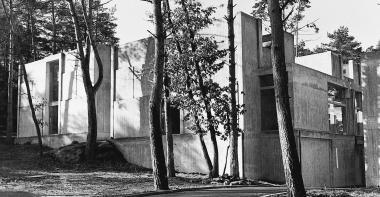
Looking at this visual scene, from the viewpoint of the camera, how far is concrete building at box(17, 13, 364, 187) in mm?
22266

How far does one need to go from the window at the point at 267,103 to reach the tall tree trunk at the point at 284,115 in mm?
11948

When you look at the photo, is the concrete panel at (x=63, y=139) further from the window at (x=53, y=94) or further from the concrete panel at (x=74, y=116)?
the window at (x=53, y=94)

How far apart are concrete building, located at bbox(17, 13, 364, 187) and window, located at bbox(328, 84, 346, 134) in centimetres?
6

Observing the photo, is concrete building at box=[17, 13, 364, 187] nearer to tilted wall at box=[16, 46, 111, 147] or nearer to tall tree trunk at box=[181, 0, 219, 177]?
tilted wall at box=[16, 46, 111, 147]

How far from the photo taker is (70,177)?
2042 centimetres

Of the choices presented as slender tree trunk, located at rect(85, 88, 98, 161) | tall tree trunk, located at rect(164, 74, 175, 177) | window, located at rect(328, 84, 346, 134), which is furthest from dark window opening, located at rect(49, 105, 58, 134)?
window, located at rect(328, 84, 346, 134)

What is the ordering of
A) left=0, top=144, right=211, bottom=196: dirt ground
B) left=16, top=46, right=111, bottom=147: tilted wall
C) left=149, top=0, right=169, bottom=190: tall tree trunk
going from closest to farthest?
1. left=149, top=0, right=169, bottom=190: tall tree trunk
2. left=0, top=144, right=211, bottom=196: dirt ground
3. left=16, top=46, right=111, bottom=147: tilted wall

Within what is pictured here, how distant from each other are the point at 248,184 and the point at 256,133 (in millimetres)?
4112

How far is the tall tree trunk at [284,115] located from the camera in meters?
10.6

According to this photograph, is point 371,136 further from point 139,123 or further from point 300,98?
point 139,123

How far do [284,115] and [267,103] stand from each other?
12.5 metres

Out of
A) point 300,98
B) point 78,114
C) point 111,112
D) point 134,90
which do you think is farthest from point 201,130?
point 78,114

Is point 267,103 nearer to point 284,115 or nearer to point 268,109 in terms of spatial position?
point 268,109

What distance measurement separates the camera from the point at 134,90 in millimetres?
26750
